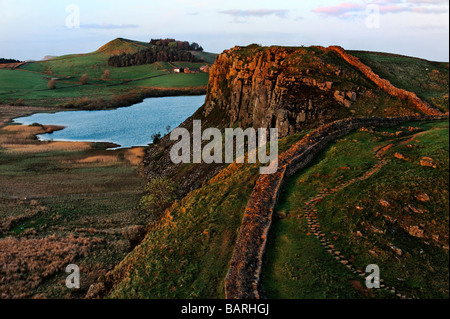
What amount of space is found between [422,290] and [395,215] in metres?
4.90

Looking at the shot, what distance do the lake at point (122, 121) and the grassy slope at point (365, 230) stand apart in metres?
72.2

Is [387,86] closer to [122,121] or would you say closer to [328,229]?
[328,229]

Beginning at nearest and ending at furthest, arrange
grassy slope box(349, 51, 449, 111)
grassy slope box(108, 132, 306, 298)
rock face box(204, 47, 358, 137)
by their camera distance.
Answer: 1. grassy slope box(108, 132, 306, 298)
2. grassy slope box(349, 51, 449, 111)
3. rock face box(204, 47, 358, 137)

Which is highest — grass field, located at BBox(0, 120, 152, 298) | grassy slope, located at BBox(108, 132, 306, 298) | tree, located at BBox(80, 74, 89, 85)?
tree, located at BBox(80, 74, 89, 85)

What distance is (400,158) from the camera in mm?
24359

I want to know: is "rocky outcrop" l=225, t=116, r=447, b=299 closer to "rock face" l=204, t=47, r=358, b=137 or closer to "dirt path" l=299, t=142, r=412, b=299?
"dirt path" l=299, t=142, r=412, b=299

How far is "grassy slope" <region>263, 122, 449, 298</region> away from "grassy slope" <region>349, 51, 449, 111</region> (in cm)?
2190

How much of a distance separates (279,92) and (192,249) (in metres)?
34.9

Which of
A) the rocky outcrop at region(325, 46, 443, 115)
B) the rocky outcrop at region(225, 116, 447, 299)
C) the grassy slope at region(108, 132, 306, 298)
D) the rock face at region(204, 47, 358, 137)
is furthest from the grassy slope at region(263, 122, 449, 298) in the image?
the rock face at region(204, 47, 358, 137)

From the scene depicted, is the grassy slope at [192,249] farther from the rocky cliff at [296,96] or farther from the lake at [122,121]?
the lake at [122,121]

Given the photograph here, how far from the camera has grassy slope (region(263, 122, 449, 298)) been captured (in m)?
15.9

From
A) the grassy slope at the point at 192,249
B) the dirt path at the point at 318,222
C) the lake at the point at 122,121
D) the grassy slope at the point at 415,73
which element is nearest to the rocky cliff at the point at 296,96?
the grassy slope at the point at 415,73

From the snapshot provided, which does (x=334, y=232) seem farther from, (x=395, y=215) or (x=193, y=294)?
(x=193, y=294)

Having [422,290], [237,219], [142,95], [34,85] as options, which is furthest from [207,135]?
[34,85]
